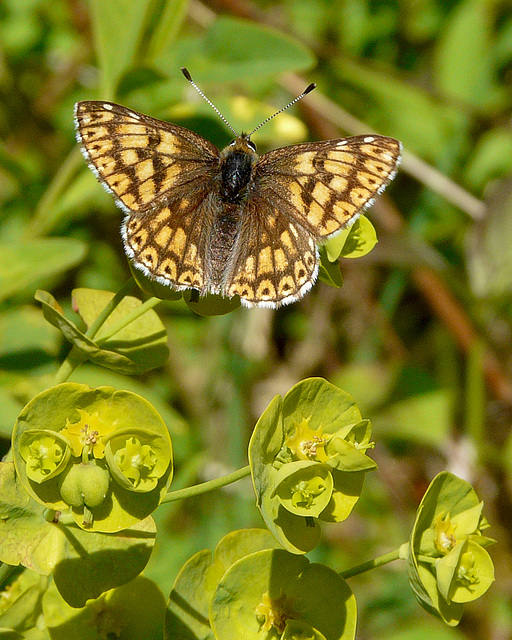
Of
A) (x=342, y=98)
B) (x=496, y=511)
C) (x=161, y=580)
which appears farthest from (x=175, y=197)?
(x=496, y=511)

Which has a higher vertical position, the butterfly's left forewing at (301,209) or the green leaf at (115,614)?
the butterfly's left forewing at (301,209)

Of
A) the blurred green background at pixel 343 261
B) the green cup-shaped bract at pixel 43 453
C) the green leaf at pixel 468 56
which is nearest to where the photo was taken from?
the green cup-shaped bract at pixel 43 453

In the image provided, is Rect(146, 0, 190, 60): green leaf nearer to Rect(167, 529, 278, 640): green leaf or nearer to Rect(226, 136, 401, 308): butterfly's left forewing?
Rect(226, 136, 401, 308): butterfly's left forewing

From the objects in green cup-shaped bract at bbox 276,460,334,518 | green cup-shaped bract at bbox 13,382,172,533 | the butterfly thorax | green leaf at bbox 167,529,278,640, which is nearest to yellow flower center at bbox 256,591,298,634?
green leaf at bbox 167,529,278,640

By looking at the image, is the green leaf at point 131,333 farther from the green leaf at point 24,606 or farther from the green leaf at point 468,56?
the green leaf at point 468,56

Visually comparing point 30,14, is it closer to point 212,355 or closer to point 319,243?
point 212,355

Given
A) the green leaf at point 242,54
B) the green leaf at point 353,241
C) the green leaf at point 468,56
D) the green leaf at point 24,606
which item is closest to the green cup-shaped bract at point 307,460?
the green leaf at point 353,241
